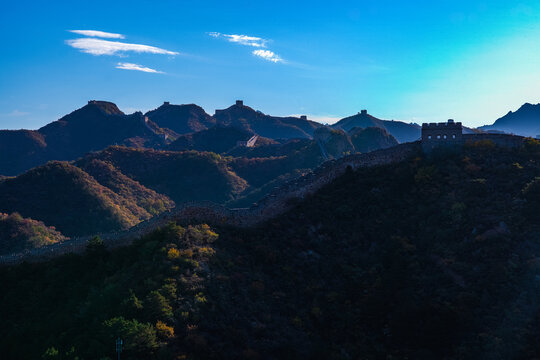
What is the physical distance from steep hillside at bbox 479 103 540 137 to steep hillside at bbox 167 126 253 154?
75.2 m

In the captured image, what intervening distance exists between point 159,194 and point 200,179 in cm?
1004

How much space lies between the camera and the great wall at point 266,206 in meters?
25.0

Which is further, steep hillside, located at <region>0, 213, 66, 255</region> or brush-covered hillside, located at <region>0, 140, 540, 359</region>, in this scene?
steep hillside, located at <region>0, 213, 66, 255</region>

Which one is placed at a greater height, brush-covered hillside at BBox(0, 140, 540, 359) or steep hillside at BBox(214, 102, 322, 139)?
steep hillside at BBox(214, 102, 322, 139)

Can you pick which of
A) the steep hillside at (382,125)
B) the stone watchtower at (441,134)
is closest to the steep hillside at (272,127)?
the steep hillside at (382,125)

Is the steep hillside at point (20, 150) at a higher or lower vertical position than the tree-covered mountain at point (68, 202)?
higher

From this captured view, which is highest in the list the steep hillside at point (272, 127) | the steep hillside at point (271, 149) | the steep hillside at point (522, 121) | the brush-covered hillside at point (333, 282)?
the steep hillside at point (272, 127)

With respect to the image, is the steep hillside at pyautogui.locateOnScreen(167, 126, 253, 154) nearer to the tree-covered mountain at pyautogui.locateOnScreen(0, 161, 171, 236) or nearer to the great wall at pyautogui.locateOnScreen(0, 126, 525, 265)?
the tree-covered mountain at pyautogui.locateOnScreen(0, 161, 171, 236)

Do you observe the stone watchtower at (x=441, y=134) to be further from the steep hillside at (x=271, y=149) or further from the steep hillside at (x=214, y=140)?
the steep hillside at (x=214, y=140)

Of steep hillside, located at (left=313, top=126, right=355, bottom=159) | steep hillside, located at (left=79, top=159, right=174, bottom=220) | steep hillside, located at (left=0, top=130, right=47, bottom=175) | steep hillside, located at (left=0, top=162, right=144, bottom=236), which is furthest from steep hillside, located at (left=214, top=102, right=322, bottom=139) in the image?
steep hillside, located at (left=0, top=162, right=144, bottom=236)

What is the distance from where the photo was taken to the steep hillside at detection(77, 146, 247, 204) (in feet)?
326

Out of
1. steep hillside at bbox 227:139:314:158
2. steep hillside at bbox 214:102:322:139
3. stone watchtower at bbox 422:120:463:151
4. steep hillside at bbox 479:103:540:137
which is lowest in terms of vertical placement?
stone watchtower at bbox 422:120:463:151

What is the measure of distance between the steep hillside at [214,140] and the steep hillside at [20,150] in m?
47.4

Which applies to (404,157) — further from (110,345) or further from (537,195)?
(110,345)
